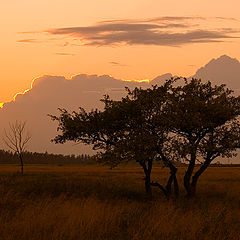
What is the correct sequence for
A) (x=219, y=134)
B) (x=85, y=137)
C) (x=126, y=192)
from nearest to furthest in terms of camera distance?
(x=219, y=134) < (x=85, y=137) < (x=126, y=192)

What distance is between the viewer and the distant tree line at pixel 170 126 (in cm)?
3266

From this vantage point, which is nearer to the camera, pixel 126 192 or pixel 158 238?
pixel 158 238

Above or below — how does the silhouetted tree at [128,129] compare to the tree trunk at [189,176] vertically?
above

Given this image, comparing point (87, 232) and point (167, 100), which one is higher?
point (167, 100)

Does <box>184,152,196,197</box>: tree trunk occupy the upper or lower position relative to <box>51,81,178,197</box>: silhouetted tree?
lower

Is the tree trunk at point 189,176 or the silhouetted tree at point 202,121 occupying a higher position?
the silhouetted tree at point 202,121

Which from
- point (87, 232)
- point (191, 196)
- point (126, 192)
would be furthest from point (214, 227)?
point (126, 192)

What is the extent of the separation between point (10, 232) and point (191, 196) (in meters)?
23.2

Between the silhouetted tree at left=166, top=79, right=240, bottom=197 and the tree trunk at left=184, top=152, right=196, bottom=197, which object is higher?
the silhouetted tree at left=166, top=79, right=240, bottom=197

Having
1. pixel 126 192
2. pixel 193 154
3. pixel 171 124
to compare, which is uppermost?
pixel 171 124

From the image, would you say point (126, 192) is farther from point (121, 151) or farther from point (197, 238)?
point (197, 238)

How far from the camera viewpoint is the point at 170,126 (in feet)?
108

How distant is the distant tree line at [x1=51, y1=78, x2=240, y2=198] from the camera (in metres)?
32.7

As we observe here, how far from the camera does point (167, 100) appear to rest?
3475 cm
